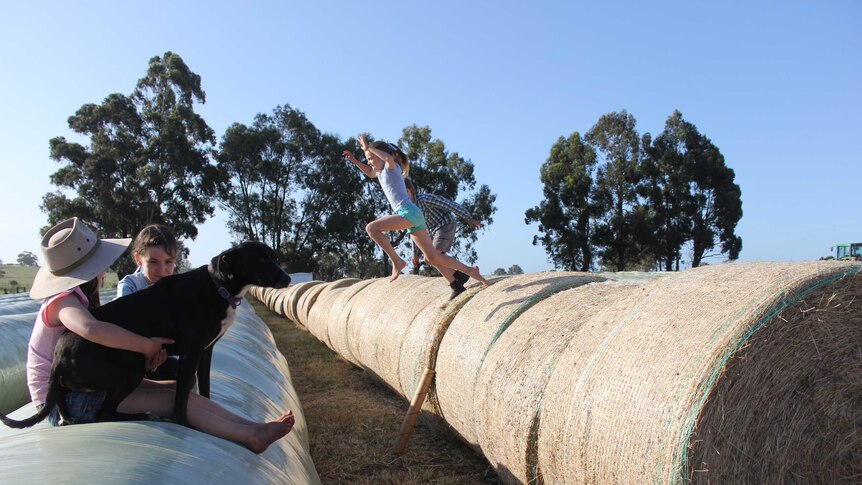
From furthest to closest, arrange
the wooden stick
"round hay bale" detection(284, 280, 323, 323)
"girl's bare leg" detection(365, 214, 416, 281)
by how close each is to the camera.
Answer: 1. "round hay bale" detection(284, 280, 323, 323)
2. "girl's bare leg" detection(365, 214, 416, 281)
3. the wooden stick

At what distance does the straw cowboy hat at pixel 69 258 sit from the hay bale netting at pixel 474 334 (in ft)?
8.20

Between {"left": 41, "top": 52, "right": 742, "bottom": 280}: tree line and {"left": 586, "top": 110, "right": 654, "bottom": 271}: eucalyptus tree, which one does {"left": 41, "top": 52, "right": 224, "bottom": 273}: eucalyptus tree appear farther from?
{"left": 586, "top": 110, "right": 654, "bottom": 271}: eucalyptus tree

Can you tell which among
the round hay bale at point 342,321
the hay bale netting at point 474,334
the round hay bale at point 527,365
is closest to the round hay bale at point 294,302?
the round hay bale at point 342,321

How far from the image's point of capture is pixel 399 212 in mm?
5371

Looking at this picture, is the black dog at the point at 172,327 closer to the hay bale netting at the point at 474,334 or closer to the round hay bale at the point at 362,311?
the hay bale netting at the point at 474,334

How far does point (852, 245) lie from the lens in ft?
63.2

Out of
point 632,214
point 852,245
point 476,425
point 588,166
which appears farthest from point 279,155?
point 476,425

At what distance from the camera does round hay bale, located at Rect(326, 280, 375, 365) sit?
29.2ft

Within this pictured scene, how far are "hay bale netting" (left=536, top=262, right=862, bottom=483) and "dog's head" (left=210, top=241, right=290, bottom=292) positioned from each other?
1.80 meters

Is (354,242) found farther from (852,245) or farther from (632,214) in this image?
(852,245)

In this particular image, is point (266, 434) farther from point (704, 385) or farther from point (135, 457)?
point (704, 385)

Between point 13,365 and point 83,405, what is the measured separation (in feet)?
13.2

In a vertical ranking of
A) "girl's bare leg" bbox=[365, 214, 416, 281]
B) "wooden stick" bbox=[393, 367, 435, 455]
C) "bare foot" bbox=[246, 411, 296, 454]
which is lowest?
"wooden stick" bbox=[393, 367, 435, 455]

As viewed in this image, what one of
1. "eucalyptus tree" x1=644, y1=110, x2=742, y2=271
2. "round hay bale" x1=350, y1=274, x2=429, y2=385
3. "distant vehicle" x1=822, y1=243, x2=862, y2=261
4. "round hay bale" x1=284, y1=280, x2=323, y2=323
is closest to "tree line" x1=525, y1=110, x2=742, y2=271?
"eucalyptus tree" x1=644, y1=110, x2=742, y2=271
